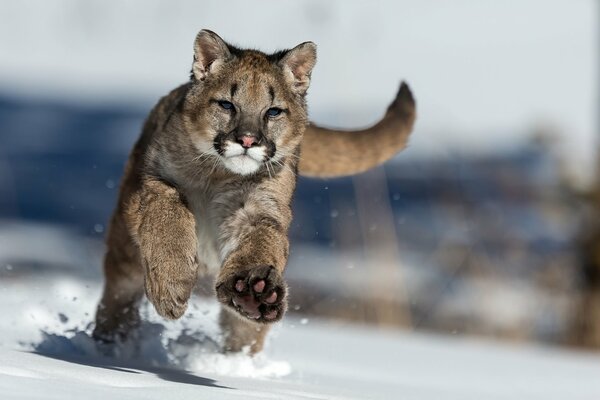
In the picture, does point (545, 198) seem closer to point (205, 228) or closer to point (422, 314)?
point (422, 314)

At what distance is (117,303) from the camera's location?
519 centimetres

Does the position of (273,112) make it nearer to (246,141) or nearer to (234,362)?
(246,141)

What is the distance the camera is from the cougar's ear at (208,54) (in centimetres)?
454

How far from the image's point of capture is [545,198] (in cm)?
952

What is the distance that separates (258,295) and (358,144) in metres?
1.74

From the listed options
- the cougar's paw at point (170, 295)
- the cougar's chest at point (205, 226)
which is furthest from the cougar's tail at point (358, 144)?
the cougar's paw at point (170, 295)

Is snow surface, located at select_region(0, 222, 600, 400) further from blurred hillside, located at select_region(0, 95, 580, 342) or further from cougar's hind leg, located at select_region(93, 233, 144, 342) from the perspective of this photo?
blurred hillside, located at select_region(0, 95, 580, 342)

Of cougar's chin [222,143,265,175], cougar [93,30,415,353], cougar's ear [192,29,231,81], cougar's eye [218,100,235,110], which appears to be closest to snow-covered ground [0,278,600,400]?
cougar [93,30,415,353]

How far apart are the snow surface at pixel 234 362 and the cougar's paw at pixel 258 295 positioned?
0.26 meters

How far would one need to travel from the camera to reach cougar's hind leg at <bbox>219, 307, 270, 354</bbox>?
16.8 ft

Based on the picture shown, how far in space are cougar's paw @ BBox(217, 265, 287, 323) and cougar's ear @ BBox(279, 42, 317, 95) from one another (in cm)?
94

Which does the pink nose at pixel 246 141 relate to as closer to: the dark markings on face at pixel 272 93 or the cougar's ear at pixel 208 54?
the dark markings on face at pixel 272 93

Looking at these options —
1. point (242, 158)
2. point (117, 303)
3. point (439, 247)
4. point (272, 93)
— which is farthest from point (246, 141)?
point (439, 247)

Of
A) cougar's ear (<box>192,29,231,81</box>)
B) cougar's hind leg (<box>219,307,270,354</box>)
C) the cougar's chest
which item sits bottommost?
cougar's hind leg (<box>219,307,270,354</box>)
